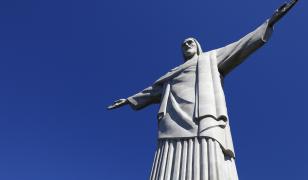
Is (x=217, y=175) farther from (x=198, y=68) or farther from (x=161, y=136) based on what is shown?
(x=198, y=68)

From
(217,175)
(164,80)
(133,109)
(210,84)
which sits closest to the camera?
(217,175)

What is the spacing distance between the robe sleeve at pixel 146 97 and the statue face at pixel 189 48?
3.88 feet

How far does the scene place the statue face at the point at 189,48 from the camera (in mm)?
11648

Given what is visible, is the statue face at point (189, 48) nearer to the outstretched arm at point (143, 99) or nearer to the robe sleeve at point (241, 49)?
the robe sleeve at point (241, 49)

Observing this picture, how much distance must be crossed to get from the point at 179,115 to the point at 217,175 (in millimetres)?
1854

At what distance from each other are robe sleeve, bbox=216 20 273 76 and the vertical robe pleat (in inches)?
101

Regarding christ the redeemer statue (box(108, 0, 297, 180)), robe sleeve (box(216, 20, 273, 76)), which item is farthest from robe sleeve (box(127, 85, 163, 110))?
robe sleeve (box(216, 20, 273, 76))

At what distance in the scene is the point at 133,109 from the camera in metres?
12.1

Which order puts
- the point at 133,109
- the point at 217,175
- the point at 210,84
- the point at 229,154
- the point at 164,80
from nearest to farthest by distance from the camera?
the point at 217,175 < the point at 229,154 < the point at 210,84 < the point at 164,80 < the point at 133,109

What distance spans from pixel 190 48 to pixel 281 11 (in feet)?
9.16

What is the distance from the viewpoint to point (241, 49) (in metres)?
10.4

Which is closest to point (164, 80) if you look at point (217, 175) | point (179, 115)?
point (179, 115)

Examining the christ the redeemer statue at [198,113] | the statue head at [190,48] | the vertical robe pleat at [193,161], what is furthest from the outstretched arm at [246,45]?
the vertical robe pleat at [193,161]

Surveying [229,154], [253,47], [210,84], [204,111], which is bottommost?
[229,154]
